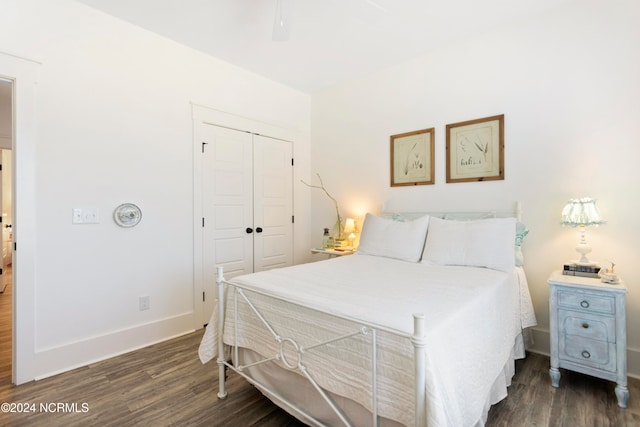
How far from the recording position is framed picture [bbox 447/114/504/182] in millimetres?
2764

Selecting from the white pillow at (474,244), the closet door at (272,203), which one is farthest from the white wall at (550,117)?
the closet door at (272,203)

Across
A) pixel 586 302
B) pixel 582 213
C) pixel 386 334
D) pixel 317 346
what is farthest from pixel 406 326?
pixel 582 213

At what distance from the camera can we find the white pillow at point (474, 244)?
7.45 feet

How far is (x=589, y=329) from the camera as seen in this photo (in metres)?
1.97

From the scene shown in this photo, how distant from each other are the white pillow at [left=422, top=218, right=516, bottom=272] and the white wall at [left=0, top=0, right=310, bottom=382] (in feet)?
7.55

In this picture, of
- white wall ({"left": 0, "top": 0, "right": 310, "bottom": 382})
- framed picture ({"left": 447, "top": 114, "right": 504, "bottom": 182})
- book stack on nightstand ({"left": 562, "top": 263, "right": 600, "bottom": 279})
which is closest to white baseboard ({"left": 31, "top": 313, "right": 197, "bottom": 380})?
white wall ({"left": 0, "top": 0, "right": 310, "bottom": 382})

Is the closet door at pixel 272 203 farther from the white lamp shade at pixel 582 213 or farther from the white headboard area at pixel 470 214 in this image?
the white lamp shade at pixel 582 213

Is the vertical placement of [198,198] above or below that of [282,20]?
below

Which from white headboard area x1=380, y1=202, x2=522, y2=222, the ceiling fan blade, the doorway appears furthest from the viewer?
white headboard area x1=380, y1=202, x2=522, y2=222

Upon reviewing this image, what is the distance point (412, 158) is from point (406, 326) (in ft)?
8.03

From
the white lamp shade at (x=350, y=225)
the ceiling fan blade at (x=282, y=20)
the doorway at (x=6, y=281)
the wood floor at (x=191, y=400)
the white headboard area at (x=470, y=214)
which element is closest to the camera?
the wood floor at (x=191, y=400)

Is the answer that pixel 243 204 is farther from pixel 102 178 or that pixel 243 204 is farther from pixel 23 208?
pixel 23 208

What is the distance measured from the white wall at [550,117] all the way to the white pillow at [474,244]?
1.57 ft

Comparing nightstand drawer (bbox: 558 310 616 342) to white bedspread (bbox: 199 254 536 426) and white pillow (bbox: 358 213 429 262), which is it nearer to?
white bedspread (bbox: 199 254 536 426)
